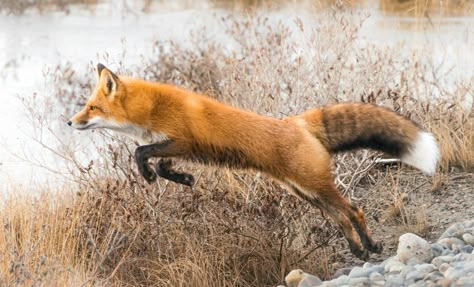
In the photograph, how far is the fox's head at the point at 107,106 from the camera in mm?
6113

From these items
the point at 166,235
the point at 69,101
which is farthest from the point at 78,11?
the point at 166,235

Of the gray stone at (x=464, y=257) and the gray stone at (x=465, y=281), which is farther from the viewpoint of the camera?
the gray stone at (x=464, y=257)

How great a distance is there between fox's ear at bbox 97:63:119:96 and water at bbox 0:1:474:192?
2209 millimetres

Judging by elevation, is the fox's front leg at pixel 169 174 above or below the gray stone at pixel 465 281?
above

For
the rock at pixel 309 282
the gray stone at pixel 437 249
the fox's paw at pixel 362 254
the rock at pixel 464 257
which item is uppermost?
the rock at pixel 464 257

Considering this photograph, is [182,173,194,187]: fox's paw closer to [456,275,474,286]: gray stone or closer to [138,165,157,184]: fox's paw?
[138,165,157,184]: fox's paw

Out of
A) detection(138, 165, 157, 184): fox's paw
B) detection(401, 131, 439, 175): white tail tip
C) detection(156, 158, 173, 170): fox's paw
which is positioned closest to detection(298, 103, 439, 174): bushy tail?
detection(401, 131, 439, 175): white tail tip

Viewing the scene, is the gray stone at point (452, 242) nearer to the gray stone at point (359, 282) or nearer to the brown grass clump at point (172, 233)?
the brown grass clump at point (172, 233)

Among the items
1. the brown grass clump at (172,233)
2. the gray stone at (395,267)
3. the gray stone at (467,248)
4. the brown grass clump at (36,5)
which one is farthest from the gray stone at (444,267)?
the brown grass clump at (36,5)

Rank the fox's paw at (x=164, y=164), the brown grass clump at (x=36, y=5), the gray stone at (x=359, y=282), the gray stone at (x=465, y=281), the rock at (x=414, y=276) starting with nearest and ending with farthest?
the gray stone at (x=465, y=281)
the rock at (x=414, y=276)
the gray stone at (x=359, y=282)
the fox's paw at (x=164, y=164)
the brown grass clump at (x=36, y=5)

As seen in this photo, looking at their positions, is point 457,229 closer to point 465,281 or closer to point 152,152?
point 465,281

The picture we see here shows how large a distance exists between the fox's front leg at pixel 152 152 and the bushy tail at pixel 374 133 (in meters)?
1.01

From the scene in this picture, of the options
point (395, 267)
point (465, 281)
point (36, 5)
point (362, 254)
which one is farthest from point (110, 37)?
point (465, 281)

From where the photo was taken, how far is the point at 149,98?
20.4 feet
